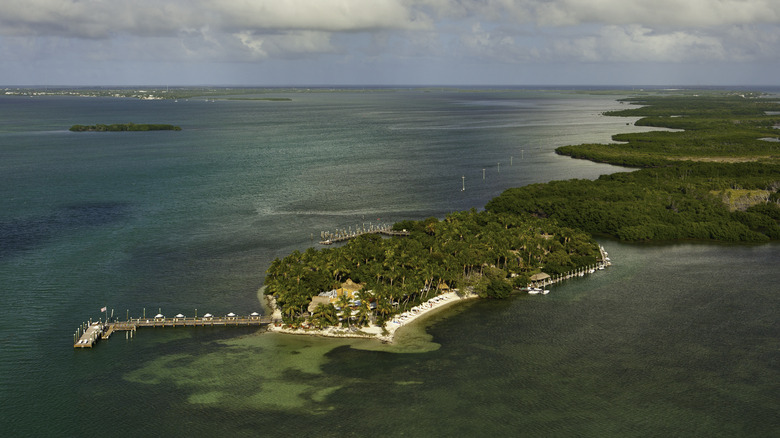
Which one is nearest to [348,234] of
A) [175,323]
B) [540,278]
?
[540,278]

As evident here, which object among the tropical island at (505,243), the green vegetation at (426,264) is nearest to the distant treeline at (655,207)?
the tropical island at (505,243)

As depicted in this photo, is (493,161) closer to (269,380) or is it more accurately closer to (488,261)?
(488,261)

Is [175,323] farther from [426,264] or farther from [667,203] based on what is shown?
[667,203]

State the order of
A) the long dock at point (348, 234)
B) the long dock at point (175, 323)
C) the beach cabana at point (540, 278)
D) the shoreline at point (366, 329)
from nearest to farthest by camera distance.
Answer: the shoreline at point (366, 329) < the long dock at point (175, 323) < the beach cabana at point (540, 278) < the long dock at point (348, 234)

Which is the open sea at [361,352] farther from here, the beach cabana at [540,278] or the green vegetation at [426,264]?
the green vegetation at [426,264]

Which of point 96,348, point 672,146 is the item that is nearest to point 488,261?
point 96,348
